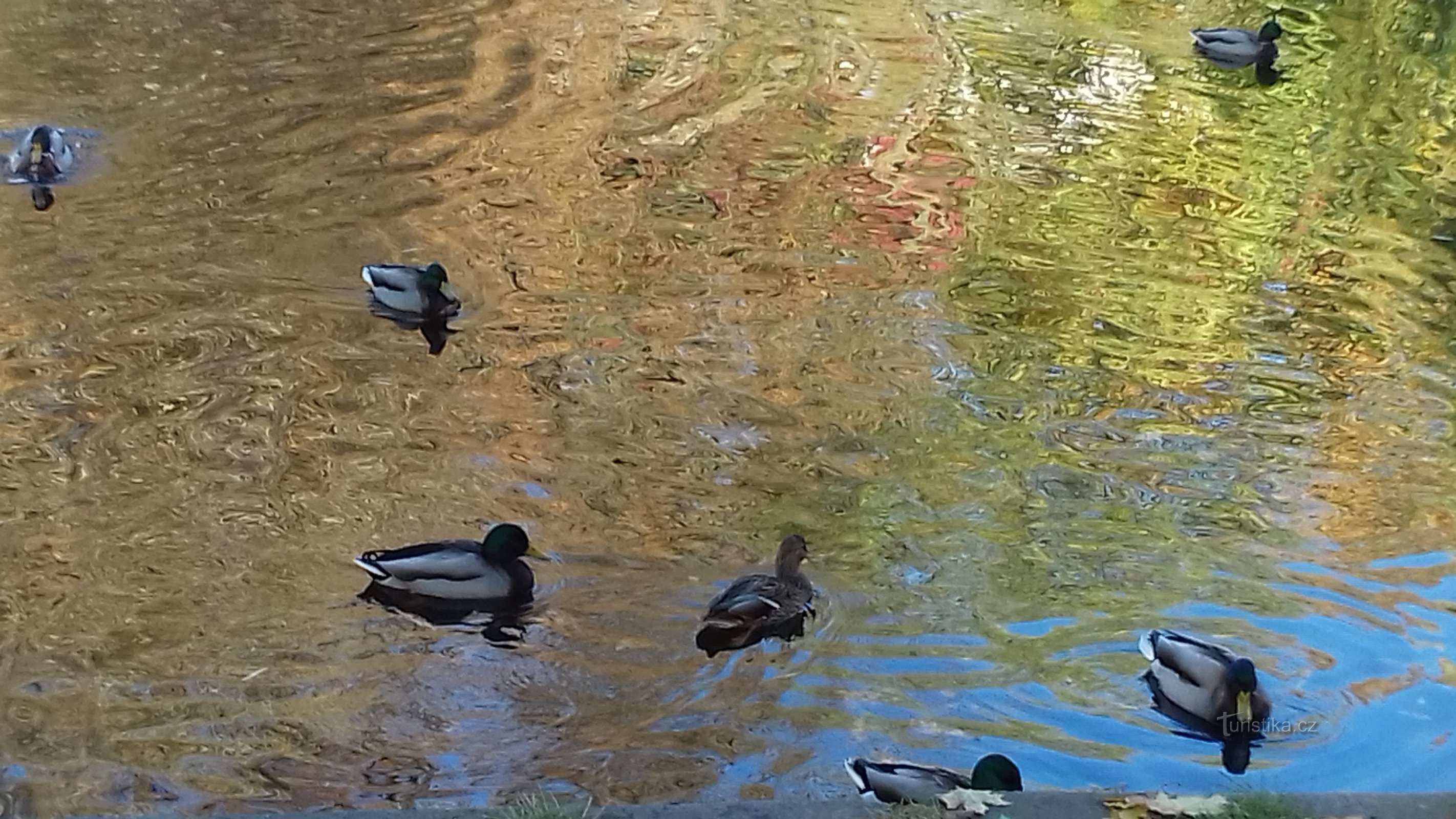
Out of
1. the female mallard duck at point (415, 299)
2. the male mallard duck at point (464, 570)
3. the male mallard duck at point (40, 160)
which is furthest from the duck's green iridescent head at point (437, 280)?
the male mallard duck at point (40, 160)

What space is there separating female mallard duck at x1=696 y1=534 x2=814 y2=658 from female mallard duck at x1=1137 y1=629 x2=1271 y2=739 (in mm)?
1130

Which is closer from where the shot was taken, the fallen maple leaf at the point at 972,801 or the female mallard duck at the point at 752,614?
the fallen maple leaf at the point at 972,801

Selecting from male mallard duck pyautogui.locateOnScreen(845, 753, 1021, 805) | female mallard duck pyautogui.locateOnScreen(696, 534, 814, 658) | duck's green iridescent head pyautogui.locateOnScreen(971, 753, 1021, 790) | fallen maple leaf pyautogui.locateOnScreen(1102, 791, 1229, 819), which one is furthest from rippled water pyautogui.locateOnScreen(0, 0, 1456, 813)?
fallen maple leaf pyautogui.locateOnScreen(1102, 791, 1229, 819)

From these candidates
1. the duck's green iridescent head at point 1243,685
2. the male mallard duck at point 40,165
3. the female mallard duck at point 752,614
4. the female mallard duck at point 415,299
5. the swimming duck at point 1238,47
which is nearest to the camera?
the duck's green iridescent head at point 1243,685

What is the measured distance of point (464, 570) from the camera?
4.96m

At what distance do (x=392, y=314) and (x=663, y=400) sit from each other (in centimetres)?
142

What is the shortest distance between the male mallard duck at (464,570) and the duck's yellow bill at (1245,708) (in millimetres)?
2246

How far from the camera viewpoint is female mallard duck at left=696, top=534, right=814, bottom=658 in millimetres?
4867

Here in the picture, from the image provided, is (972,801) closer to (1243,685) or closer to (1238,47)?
(1243,685)

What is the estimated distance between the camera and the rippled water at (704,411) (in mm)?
4551

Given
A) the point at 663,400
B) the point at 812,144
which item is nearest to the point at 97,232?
the point at 663,400

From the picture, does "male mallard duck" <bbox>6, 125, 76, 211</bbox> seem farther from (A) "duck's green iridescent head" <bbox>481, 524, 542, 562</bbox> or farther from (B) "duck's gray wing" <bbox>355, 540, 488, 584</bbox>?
(A) "duck's green iridescent head" <bbox>481, 524, 542, 562</bbox>

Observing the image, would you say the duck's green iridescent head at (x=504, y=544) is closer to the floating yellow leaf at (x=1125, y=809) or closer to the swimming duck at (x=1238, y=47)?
the floating yellow leaf at (x=1125, y=809)

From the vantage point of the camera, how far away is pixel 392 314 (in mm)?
6812
